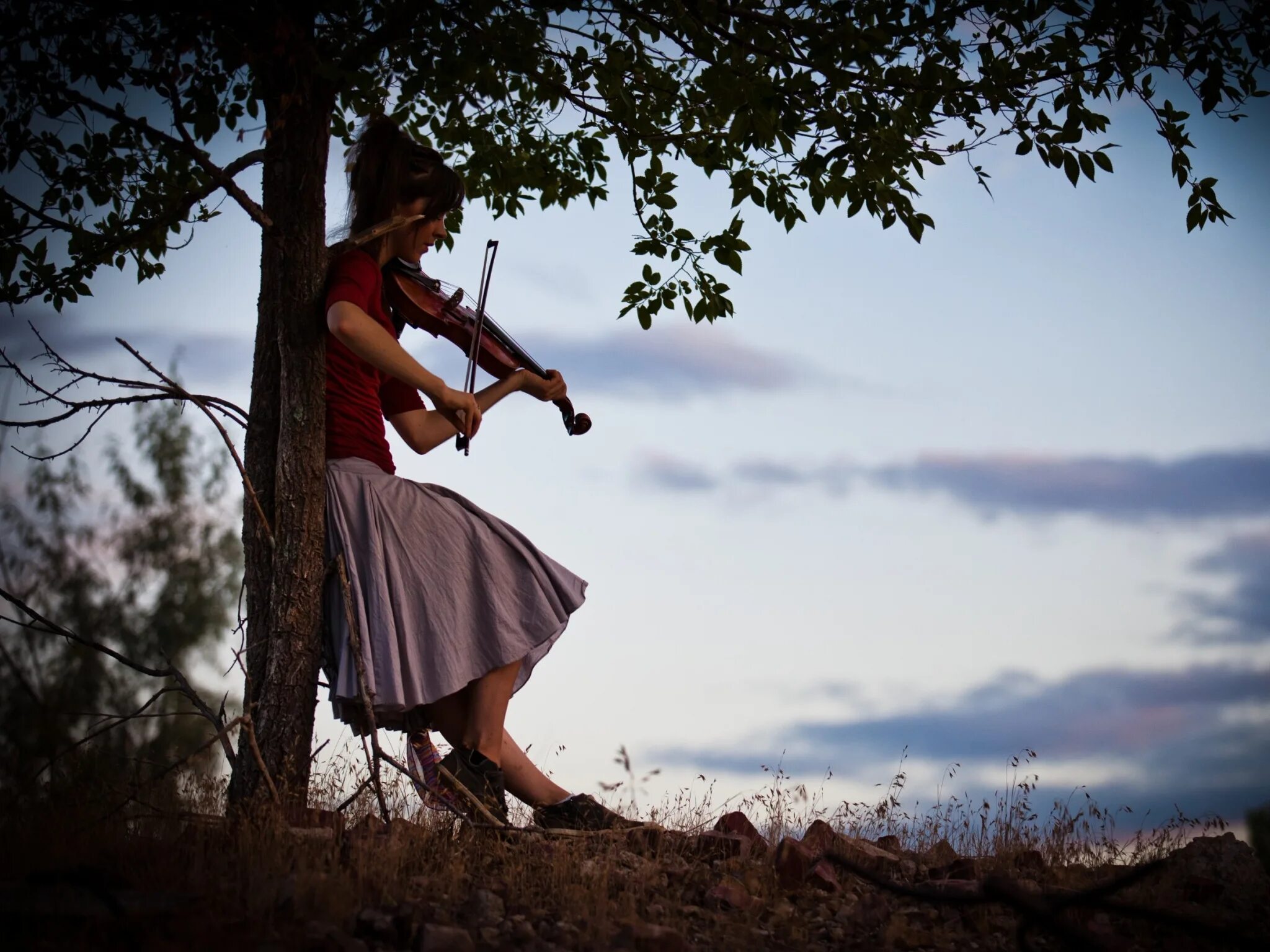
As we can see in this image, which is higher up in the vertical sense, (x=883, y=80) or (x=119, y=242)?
(x=883, y=80)

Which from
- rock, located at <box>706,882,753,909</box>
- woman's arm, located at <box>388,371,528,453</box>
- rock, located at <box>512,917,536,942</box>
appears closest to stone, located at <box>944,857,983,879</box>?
rock, located at <box>706,882,753,909</box>

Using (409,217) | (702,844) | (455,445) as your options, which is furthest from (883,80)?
(702,844)

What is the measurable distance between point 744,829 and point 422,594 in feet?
6.69

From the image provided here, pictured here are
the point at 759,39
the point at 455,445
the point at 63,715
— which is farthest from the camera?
the point at 759,39

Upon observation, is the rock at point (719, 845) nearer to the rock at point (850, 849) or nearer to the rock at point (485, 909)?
the rock at point (850, 849)

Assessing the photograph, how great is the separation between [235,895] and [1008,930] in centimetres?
306

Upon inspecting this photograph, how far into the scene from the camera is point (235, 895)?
13.2 ft

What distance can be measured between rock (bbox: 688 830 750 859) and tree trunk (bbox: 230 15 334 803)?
183 centimetres

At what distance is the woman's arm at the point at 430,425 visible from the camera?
5652 millimetres

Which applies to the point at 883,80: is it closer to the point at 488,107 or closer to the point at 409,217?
the point at 409,217

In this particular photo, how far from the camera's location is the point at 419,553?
538cm

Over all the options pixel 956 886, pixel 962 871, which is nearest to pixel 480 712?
pixel 956 886

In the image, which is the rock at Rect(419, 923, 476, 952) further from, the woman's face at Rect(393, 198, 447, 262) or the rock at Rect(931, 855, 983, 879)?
the woman's face at Rect(393, 198, 447, 262)

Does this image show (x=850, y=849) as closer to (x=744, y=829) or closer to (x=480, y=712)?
(x=744, y=829)
